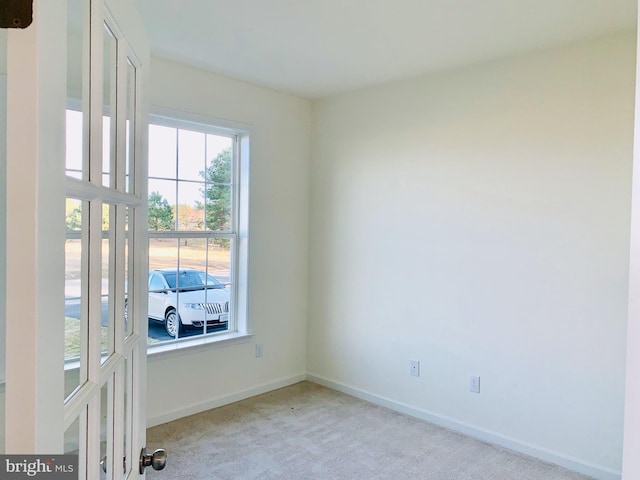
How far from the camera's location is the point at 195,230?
3545 mm

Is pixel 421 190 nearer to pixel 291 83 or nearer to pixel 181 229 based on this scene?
pixel 291 83

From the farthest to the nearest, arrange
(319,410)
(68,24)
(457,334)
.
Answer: (319,410) < (457,334) < (68,24)

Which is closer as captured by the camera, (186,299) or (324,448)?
(324,448)

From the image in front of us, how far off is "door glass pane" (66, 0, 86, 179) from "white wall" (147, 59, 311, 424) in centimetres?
261

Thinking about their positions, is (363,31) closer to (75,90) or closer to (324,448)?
(75,90)

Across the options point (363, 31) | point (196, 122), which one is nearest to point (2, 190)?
point (363, 31)

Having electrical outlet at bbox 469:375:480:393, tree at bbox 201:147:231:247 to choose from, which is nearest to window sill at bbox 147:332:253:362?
tree at bbox 201:147:231:247

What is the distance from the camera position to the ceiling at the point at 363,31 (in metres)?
2.31

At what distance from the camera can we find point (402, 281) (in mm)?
3570

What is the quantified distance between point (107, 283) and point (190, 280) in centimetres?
265

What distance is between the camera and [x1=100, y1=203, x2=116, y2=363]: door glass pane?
889mm

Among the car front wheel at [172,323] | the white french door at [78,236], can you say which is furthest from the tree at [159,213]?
the white french door at [78,236]

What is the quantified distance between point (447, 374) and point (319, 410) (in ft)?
3.38

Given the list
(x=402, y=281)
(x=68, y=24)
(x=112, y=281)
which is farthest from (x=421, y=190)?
(x=68, y=24)
